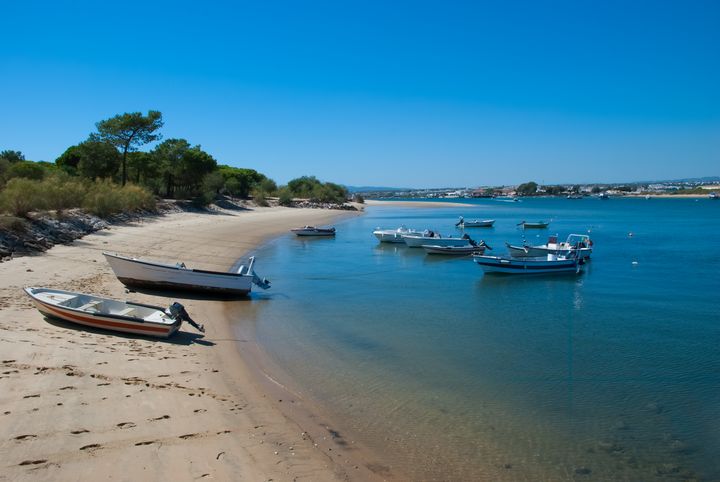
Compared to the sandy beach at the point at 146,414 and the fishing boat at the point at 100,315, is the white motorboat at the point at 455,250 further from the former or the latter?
the fishing boat at the point at 100,315

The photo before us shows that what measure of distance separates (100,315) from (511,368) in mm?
10950

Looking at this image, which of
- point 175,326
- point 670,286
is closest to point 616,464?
point 175,326

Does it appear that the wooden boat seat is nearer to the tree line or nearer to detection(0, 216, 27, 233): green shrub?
detection(0, 216, 27, 233): green shrub

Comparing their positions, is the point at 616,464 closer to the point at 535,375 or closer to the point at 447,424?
the point at 447,424

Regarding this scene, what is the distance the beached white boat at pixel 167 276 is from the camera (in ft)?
60.6

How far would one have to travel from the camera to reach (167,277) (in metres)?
18.7

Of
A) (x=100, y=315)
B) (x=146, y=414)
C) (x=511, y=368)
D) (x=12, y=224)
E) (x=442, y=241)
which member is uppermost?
(x=12, y=224)

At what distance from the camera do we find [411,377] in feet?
40.3

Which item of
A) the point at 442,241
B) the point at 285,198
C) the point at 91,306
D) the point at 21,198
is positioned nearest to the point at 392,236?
the point at 442,241

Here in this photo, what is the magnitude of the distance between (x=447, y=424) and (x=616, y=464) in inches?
119

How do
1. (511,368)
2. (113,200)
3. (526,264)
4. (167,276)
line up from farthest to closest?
1. (113,200)
2. (526,264)
3. (167,276)
4. (511,368)

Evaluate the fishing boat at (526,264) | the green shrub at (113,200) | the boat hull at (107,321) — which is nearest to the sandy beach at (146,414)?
the boat hull at (107,321)

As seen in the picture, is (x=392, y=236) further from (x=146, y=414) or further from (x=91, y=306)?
(x=146, y=414)

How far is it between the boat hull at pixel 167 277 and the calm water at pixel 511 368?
1.92m
